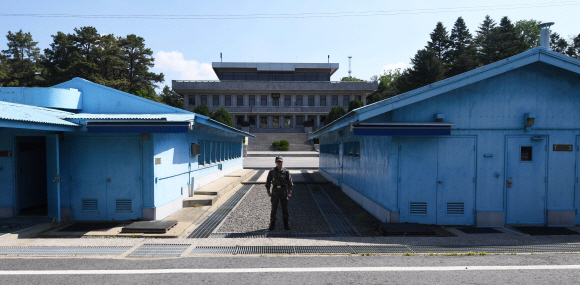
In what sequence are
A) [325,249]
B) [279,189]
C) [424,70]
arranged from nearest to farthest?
[325,249]
[279,189]
[424,70]

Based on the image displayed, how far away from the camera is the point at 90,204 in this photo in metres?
8.96

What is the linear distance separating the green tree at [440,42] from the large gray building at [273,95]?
1262cm

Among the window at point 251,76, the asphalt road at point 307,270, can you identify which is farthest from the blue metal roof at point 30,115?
the window at point 251,76

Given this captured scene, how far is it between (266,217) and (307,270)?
14.5ft

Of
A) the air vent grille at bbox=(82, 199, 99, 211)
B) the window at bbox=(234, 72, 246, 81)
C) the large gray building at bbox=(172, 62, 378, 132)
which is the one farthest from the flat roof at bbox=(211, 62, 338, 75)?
the air vent grille at bbox=(82, 199, 99, 211)

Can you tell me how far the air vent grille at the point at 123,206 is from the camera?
8.94 m

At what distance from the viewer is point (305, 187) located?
1642 cm

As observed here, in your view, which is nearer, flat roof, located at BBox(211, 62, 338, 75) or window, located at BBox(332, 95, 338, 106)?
window, located at BBox(332, 95, 338, 106)

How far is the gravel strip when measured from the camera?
855 cm

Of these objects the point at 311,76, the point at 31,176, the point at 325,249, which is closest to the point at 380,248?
the point at 325,249

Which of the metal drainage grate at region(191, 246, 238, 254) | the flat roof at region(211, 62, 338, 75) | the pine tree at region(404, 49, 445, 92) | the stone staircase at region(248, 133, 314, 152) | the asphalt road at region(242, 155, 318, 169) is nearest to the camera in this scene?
the metal drainage grate at region(191, 246, 238, 254)

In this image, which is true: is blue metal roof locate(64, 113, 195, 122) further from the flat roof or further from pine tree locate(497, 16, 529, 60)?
the flat roof

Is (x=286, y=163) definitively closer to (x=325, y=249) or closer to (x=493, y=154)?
(x=493, y=154)

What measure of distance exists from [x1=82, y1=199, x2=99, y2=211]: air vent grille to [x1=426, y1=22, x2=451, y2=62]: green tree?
61511mm
